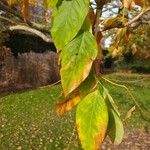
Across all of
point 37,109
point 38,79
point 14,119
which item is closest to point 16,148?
point 14,119

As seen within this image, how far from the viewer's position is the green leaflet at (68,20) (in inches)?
28.6

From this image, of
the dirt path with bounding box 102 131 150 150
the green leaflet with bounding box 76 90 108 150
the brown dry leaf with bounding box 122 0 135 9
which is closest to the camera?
the green leaflet with bounding box 76 90 108 150

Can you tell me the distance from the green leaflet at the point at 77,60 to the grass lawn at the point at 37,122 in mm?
6692

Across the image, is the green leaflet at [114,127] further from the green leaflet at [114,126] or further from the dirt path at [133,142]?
the dirt path at [133,142]

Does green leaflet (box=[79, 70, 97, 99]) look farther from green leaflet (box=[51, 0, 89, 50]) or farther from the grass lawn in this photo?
the grass lawn

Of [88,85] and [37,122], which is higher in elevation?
[88,85]

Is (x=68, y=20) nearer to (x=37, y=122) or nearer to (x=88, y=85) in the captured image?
(x=88, y=85)

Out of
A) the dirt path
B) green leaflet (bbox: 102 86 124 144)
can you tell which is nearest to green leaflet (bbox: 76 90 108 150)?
green leaflet (bbox: 102 86 124 144)

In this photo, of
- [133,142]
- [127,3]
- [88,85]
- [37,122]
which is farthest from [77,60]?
[37,122]

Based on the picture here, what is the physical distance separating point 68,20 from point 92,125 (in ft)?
0.54

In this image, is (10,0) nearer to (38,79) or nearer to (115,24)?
(115,24)

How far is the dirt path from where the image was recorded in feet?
35.2

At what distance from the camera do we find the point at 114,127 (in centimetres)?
76

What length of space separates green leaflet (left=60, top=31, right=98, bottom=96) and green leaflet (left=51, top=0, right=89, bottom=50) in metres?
0.01
